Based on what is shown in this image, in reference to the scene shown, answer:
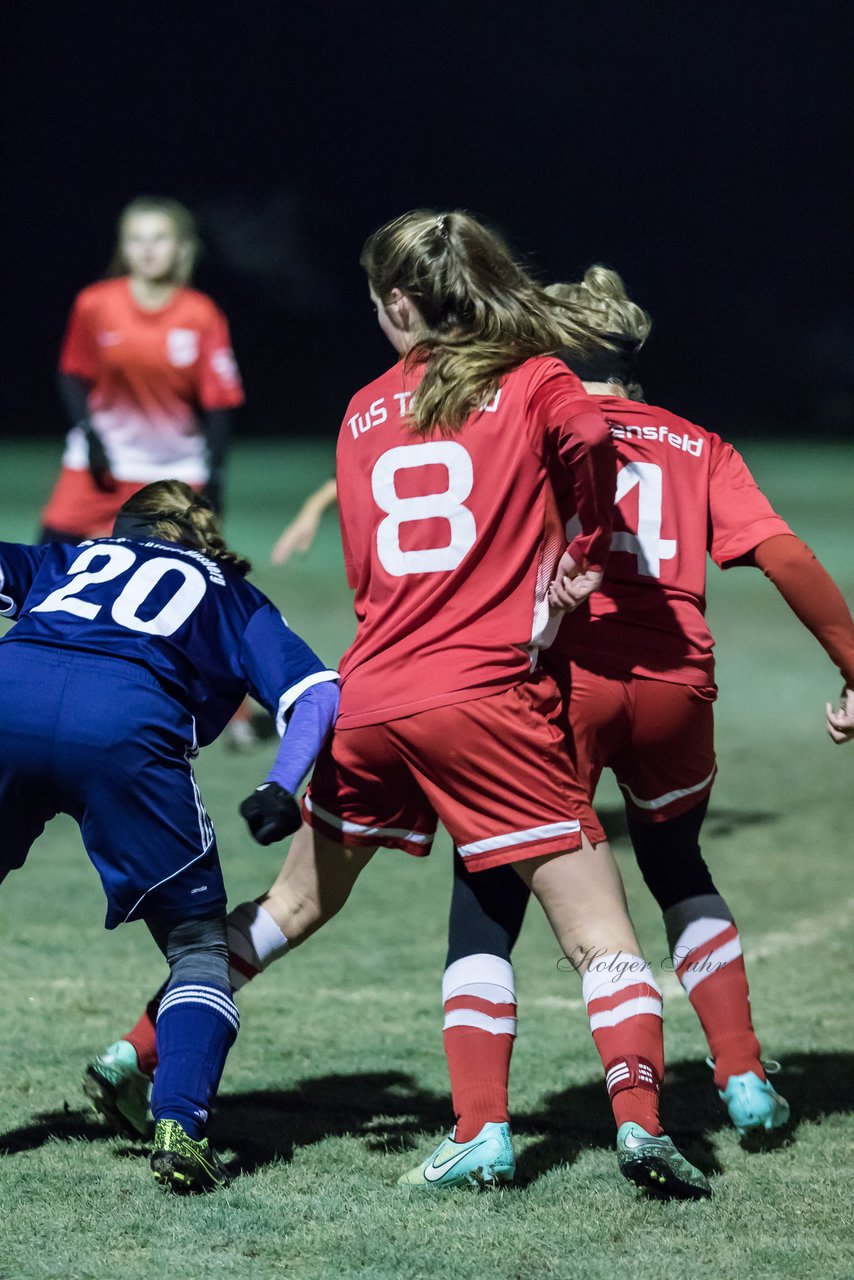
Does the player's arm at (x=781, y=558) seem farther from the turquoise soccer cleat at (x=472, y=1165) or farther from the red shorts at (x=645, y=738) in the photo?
the turquoise soccer cleat at (x=472, y=1165)

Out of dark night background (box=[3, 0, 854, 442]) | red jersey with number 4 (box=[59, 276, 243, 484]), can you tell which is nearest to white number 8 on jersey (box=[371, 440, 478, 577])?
red jersey with number 4 (box=[59, 276, 243, 484])

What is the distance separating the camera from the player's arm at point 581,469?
2.74 metres

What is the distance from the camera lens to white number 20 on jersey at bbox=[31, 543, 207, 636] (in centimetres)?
298

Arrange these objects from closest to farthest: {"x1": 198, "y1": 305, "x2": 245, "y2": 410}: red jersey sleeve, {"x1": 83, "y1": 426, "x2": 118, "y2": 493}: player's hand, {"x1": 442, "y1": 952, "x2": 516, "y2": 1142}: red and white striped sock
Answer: {"x1": 442, "y1": 952, "x2": 516, "y2": 1142}: red and white striped sock < {"x1": 83, "y1": 426, "x2": 118, "y2": 493}: player's hand < {"x1": 198, "y1": 305, "x2": 245, "y2": 410}: red jersey sleeve

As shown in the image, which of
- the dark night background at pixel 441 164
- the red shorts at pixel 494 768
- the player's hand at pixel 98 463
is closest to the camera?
the red shorts at pixel 494 768

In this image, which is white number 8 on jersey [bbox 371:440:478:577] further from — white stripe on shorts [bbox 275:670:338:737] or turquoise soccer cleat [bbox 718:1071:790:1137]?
turquoise soccer cleat [bbox 718:1071:790:1137]

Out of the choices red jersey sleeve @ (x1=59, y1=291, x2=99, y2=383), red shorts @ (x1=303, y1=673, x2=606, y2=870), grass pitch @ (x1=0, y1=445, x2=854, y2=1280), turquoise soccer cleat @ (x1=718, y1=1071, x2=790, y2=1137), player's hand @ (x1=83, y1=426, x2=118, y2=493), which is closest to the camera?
grass pitch @ (x1=0, y1=445, x2=854, y2=1280)

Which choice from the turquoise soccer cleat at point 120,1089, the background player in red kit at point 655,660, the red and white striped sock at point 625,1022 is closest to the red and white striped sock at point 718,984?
the background player in red kit at point 655,660

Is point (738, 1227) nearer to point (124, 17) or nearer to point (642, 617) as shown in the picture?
point (642, 617)

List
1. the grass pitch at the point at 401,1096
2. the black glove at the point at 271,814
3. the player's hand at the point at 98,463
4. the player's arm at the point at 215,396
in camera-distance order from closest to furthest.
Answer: the grass pitch at the point at 401,1096 → the black glove at the point at 271,814 → the player's hand at the point at 98,463 → the player's arm at the point at 215,396

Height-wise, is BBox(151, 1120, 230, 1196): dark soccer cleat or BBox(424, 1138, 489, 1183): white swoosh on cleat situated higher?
BBox(151, 1120, 230, 1196): dark soccer cleat

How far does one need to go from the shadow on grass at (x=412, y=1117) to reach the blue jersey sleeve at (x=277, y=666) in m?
0.90

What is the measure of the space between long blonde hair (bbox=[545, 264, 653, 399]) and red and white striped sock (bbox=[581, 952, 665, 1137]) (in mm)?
1220

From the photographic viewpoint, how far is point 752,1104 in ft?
10.4
